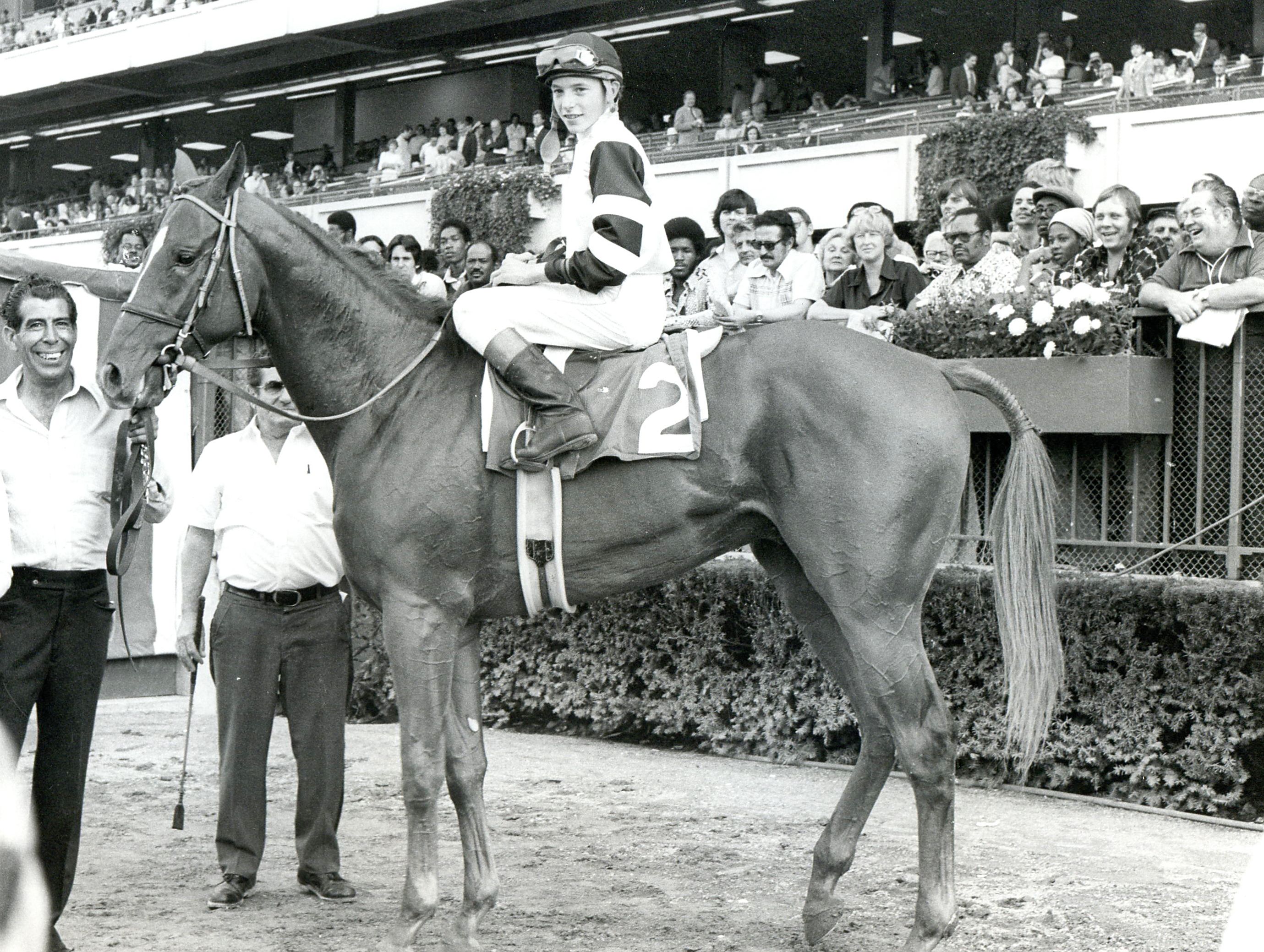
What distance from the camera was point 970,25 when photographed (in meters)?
25.5

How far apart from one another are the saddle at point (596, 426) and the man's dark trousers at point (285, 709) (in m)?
1.07

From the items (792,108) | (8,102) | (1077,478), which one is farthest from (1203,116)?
(8,102)

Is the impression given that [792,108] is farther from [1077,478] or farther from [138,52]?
[1077,478]

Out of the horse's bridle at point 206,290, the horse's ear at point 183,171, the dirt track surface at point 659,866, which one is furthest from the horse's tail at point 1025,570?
the horse's ear at point 183,171

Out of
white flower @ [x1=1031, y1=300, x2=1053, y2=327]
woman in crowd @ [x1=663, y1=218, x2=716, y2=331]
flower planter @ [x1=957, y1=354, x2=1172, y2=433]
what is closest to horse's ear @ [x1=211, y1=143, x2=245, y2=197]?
flower planter @ [x1=957, y1=354, x2=1172, y2=433]

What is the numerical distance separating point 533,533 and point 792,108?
71.2 ft

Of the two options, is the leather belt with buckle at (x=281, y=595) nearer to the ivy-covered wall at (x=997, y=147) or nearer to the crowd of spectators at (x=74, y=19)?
the ivy-covered wall at (x=997, y=147)

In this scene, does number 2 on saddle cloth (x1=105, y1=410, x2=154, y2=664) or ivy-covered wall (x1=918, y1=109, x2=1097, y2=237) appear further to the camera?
ivy-covered wall (x1=918, y1=109, x2=1097, y2=237)

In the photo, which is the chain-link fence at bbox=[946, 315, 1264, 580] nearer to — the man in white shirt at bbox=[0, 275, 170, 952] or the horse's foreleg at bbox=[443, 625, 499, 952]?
the horse's foreleg at bbox=[443, 625, 499, 952]

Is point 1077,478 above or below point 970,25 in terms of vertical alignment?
below

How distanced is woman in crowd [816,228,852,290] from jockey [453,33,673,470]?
4.38 meters

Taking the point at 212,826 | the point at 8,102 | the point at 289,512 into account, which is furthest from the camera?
the point at 8,102

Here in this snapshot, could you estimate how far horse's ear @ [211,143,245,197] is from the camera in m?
4.25

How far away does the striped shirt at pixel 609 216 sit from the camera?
4.14 m
